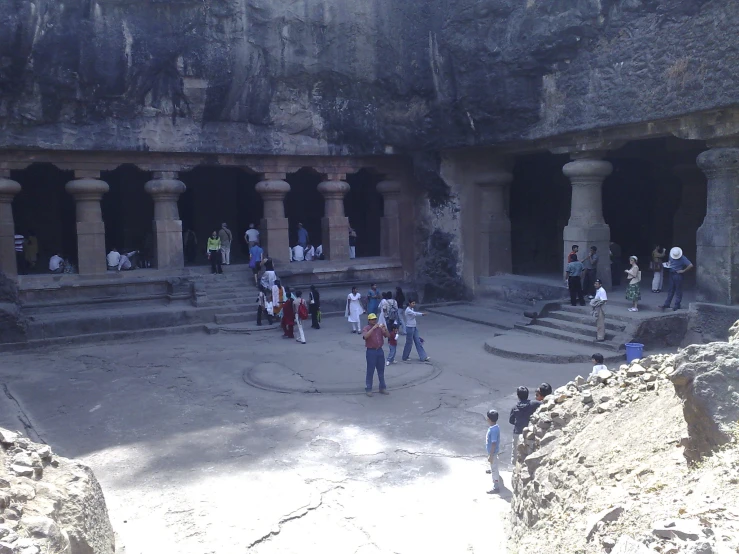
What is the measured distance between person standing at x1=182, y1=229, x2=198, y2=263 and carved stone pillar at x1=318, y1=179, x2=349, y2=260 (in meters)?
3.57

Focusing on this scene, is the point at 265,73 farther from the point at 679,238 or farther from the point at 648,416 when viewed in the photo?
the point at 648,416

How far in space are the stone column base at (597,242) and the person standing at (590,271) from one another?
239 millimetres

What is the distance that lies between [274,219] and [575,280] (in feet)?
22.4

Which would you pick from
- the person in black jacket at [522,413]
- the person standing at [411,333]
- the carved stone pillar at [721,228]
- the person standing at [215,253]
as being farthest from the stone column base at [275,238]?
the person in black jacket at [522,413]

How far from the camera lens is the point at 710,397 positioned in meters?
3.95

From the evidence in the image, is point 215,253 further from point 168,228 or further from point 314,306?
point 314,306

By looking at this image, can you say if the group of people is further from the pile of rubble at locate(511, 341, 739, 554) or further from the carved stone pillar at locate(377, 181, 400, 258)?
the pile of rubble at locate(511, 341, 739, 554)

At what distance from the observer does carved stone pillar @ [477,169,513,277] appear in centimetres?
1609

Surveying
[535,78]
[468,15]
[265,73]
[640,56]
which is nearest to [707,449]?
[640,56]

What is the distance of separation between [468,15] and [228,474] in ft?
34.7

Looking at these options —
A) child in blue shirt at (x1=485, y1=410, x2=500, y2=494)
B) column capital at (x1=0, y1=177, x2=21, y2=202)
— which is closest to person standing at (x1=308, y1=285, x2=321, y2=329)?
column capital at (x1=0, y1=177, x2=21, y2=202)

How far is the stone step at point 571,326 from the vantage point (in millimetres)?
11755

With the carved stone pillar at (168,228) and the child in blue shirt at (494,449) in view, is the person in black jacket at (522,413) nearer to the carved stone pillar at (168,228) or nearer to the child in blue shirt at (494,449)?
the child in blue shirt at (494,449)

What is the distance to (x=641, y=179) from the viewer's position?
1819 centimetres
